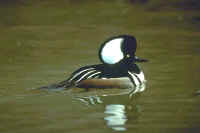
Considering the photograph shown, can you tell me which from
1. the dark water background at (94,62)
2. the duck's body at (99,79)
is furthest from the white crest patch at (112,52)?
the dark water background at (94,62)

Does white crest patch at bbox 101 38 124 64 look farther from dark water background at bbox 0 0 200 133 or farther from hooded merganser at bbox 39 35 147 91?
dark water background at bbox 0 0 200 133

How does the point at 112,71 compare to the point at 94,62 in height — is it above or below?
above

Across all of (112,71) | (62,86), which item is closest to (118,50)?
(112,71)

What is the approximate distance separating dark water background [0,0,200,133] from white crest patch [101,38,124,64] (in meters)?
0.56

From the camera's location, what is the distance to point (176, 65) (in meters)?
11.4

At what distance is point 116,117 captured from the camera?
791 centimetres

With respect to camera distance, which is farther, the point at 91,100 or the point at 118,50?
the point at 118,50

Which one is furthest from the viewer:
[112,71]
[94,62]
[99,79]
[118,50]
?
[94,62]

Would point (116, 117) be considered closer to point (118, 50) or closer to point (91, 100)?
point (91, 100)

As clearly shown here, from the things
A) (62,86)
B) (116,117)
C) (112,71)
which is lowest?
→ (116,117)

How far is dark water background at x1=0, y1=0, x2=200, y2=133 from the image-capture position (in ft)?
25.2

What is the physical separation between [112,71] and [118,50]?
0.38m

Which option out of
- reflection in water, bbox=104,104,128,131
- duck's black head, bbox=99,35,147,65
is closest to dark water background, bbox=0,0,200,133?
reflection in water, bbox=104,104,128,131

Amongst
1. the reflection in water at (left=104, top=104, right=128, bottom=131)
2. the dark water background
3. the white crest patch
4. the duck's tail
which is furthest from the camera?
the white crest patch
